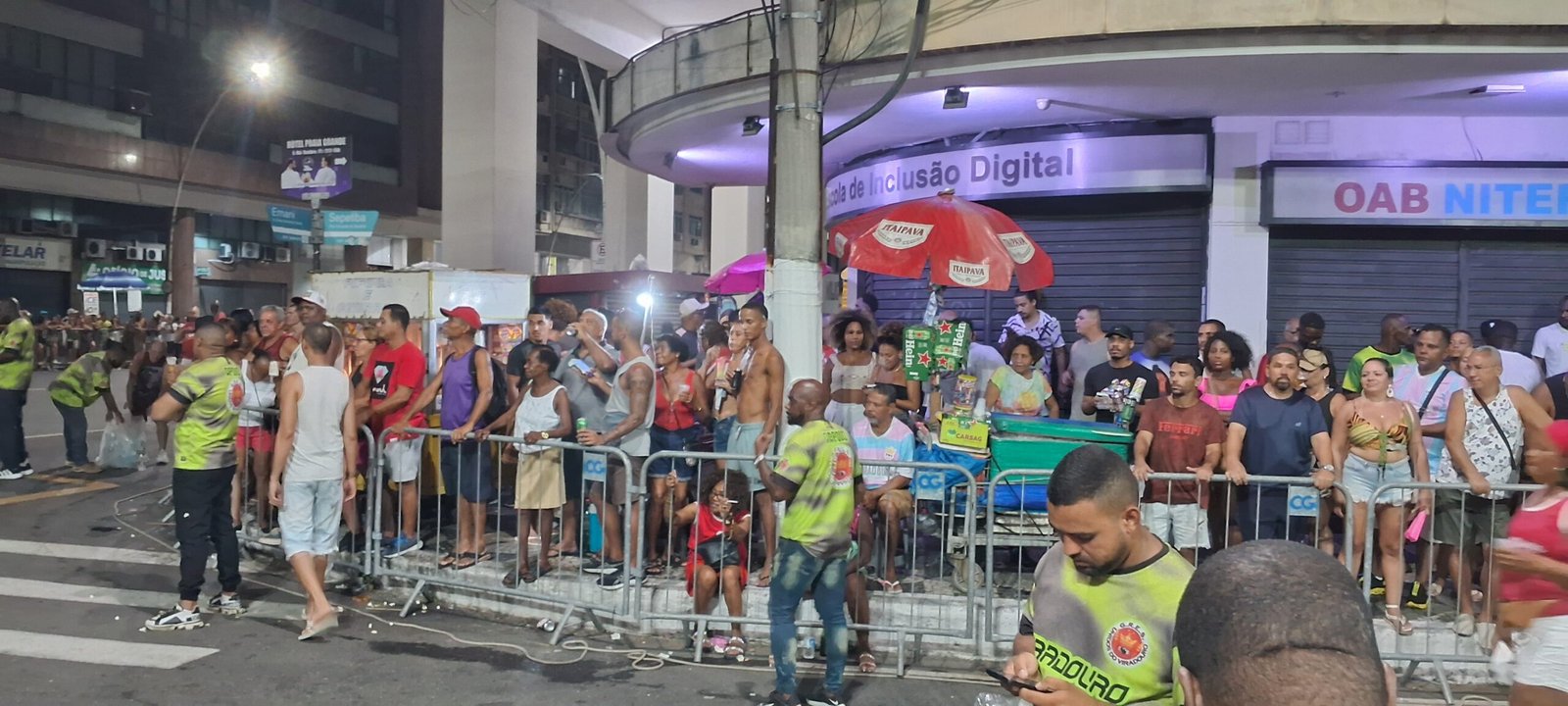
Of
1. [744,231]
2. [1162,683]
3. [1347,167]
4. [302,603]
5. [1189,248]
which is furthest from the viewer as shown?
[744,231]

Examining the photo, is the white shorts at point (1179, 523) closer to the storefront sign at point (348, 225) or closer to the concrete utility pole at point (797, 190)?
the concrete utility pole at point (797, 190)

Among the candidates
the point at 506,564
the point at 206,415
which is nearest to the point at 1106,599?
the point at 506,564

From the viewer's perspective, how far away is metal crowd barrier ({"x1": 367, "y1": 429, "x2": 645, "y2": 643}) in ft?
21.5

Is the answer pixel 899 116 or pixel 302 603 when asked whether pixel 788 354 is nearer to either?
pixel 302 603

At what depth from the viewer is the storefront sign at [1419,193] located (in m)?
10.3

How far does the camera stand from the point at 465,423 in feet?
25.6

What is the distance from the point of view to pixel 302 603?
7145mm

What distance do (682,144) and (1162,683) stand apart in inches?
464

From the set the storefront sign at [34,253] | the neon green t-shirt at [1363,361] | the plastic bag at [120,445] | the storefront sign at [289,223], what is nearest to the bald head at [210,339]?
the plastic bag at [120,445]

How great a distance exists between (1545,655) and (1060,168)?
8453mm

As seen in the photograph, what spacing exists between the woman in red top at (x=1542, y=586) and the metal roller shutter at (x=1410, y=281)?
7688 millimetres

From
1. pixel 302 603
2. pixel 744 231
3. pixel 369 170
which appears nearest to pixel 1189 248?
pixel 302 603

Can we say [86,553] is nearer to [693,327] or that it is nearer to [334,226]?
[693,327]

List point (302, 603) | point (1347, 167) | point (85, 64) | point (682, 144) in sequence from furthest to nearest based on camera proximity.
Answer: point (85, 64) → point (682, 144) → point (1347, 167) → point (302, 603)
